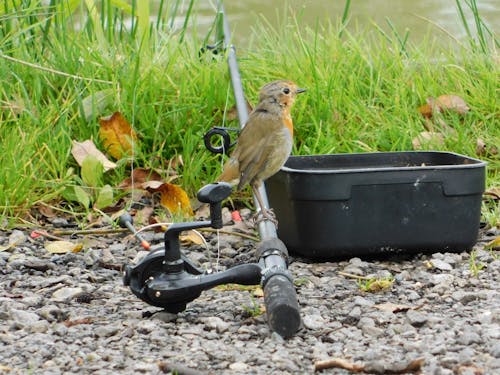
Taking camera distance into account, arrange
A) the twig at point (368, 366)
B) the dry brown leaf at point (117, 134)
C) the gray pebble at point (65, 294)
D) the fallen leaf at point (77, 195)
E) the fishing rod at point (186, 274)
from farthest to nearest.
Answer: the dry brown leaf at point (117, 134) → the fallen leaf at point (77, 195) → the gray pebble at point (65, 294) → the fishing rod at point (186, 274) → the twig at point (368, 366)

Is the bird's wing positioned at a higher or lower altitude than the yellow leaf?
higher

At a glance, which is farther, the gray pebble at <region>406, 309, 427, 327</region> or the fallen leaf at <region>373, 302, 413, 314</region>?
the fallen leaf at <region>373, 302, 413, 314</region>

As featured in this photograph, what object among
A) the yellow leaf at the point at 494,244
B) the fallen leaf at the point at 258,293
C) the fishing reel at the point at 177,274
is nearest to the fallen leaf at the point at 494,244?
the yellow leaf at the point at 494,244

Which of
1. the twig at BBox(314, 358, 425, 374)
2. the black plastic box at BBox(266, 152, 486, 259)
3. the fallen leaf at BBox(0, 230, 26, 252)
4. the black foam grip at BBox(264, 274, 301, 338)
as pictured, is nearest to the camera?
the twig at BBox(314, 358, 425, 374)

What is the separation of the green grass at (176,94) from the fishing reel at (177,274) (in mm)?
Result: 1557

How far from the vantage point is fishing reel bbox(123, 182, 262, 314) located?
11.8ft

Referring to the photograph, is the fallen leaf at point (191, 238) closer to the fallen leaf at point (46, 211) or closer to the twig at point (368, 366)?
the fallen leaf at point (46, 211)

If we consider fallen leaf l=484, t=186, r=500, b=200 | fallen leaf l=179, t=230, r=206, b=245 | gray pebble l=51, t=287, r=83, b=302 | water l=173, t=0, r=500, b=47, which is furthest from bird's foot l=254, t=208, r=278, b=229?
water l=173, t=0, r=500, b=47

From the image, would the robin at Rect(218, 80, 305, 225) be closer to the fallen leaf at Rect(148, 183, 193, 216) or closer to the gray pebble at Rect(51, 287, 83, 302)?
the fallen leaf at Rect(148, 183, 193, 216)

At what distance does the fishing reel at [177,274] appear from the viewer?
359cm

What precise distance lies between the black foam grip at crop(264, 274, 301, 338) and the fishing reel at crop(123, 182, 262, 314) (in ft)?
0.77

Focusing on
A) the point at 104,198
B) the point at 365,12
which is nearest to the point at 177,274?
the point at 104,198

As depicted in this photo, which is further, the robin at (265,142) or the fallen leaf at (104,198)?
the fallen leaf at (104,198)

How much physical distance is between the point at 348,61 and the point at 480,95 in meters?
0.80
